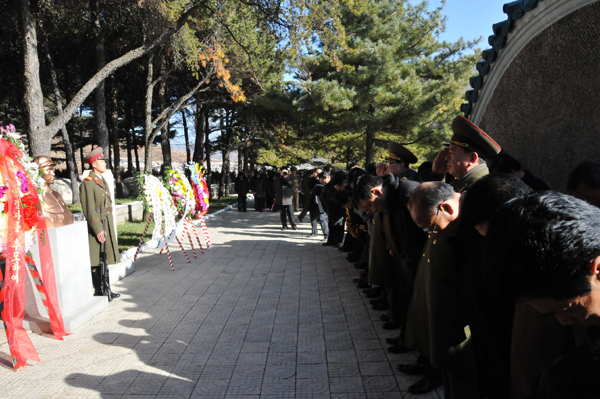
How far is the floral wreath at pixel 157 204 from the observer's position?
8211 millimetres

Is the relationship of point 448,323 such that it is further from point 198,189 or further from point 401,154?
point 198,189

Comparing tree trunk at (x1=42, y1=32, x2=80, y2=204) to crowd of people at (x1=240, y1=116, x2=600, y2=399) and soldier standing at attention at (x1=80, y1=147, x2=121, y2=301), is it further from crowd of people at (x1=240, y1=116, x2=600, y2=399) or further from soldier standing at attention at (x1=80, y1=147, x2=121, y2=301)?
crowd of people at (x1=240, y1=116, x2=600, y2=399)

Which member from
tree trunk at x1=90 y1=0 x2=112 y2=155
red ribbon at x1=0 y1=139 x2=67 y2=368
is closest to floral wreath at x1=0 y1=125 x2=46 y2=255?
red ribbon at x1=0 y1=139 x2=67 y2=368

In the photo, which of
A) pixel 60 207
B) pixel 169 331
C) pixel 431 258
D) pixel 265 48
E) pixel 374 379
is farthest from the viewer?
pixel 265 48

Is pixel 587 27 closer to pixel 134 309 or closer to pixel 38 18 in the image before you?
pixel 134 309

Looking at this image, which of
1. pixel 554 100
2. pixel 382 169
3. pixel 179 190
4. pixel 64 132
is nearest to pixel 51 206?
pixel 179 190

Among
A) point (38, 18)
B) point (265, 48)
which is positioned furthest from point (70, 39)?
point (265, 48)

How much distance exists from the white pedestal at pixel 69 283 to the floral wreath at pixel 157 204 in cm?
240

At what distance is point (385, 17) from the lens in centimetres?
1559

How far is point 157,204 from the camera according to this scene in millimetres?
8297

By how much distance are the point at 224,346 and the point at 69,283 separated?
218cm

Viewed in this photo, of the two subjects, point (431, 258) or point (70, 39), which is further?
point (70, 39)

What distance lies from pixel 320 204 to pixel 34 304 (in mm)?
7555

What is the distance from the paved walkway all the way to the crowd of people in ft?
1.34
